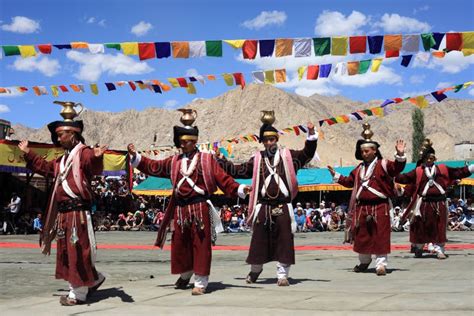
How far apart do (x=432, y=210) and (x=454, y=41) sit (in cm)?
307

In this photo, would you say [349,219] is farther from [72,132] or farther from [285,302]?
[72,132]

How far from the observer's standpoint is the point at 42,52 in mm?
11945

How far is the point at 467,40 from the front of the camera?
1117 centimetres

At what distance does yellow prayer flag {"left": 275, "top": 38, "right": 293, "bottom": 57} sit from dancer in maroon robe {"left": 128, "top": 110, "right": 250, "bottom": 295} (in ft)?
13.8

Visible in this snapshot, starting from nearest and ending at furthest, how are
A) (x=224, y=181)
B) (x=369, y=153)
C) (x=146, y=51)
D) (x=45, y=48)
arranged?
(x=224, y=181) < (x=369, y=153) < (x=146, y=51) < (x=45, y=48)

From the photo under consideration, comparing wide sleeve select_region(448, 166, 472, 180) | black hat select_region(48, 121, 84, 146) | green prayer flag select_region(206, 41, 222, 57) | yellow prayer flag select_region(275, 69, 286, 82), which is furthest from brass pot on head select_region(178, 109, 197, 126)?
yellow prayer flag select_region(275, 69, 286, 82)

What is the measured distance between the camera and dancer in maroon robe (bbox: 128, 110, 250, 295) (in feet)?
25.3

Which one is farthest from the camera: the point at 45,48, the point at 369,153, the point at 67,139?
the point at 45,48

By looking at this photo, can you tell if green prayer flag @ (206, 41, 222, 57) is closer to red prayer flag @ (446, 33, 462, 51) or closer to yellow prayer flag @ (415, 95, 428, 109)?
red prayer flag @ (446, 33, 462, 51)

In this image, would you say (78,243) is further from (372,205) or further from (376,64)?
(376,64)

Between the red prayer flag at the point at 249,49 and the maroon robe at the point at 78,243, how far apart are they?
5094 mm

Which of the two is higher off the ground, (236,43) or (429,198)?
(236,43)

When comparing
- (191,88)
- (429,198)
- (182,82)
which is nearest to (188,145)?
(429,198)

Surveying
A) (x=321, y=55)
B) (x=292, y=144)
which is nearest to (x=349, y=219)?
(x=321, y=55)
